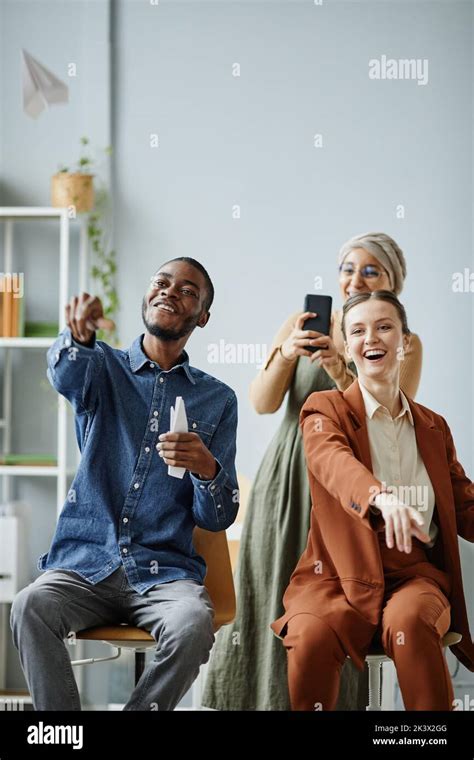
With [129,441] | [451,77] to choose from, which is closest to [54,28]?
[451,77]

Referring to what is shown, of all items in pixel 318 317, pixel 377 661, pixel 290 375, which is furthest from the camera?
pixel 290 375

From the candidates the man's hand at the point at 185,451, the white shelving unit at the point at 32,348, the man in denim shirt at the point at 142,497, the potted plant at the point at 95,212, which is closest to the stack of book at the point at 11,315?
the white shelving unit at the point at 32,348

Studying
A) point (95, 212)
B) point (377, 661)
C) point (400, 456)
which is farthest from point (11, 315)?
point (377, 661)

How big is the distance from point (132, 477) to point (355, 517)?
51 cm

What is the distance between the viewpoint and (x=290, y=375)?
2334 mm

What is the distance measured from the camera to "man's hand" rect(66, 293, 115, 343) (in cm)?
187

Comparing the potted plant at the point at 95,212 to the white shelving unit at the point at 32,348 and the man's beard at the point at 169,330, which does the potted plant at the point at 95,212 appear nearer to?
the white shelving unit at the point at 32,348

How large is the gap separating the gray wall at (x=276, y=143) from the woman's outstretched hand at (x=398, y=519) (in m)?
1.05

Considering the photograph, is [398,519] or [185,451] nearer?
[398,519]

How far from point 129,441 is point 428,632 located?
0.76 metres

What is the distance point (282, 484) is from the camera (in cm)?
238

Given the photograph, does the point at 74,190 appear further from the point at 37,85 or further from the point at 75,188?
the point at 37,85

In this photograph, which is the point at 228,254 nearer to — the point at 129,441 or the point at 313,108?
the point at 313,108

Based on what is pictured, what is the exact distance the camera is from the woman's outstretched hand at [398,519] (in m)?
1.72
